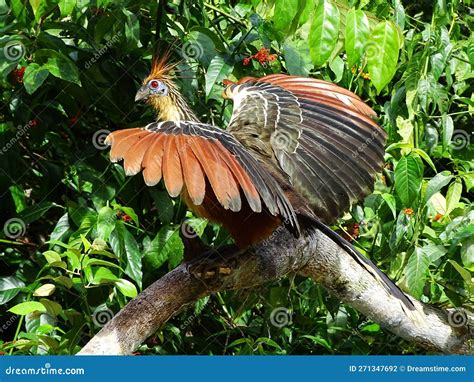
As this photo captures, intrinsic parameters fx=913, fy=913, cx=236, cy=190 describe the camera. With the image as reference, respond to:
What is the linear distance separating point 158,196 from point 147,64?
0.55 meters

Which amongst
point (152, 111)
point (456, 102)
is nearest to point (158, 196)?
point (152, 111)

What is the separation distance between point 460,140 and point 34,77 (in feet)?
6.63

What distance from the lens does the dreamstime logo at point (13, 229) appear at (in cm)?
352

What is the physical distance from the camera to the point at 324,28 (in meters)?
2.83

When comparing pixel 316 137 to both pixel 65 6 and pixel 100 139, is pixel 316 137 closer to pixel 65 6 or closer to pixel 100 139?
pixel 100 139

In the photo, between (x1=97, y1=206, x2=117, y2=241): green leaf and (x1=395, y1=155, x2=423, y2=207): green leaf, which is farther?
(x1=395, y1=155, x2=423, y2=207): green leaf

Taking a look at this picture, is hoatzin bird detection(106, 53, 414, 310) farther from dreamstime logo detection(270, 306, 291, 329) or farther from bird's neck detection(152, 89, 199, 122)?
dreamstime logo detection(270, 306, 291, 329)

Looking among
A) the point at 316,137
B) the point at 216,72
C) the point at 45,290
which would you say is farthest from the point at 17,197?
the point at 316,137

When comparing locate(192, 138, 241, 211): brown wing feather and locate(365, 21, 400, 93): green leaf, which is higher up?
locate(192, 138, 241, 211): brown wing feather

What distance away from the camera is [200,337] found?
12.3 ft

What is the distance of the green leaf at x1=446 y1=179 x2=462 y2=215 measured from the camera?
3.59 m

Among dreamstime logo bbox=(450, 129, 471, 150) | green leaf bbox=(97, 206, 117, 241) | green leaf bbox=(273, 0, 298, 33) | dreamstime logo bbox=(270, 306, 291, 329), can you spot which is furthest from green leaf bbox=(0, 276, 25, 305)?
dreamstime logo bbox=(450, 129, 471, 150)

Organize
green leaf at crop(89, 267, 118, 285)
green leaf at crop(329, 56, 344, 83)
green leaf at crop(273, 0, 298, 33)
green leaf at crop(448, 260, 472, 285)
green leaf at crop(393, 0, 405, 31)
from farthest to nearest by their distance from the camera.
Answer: green leaf at crop(329, 56, 344, 83) < green leaf at crop(393, 0, 405, 31) < green leaf at crop(448, 260, 472, 285) < green leaf at crop(89, 267, 118, 285) < green leaf at crop(273, 0, 298, 33)

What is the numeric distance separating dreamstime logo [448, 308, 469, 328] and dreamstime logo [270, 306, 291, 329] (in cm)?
72
